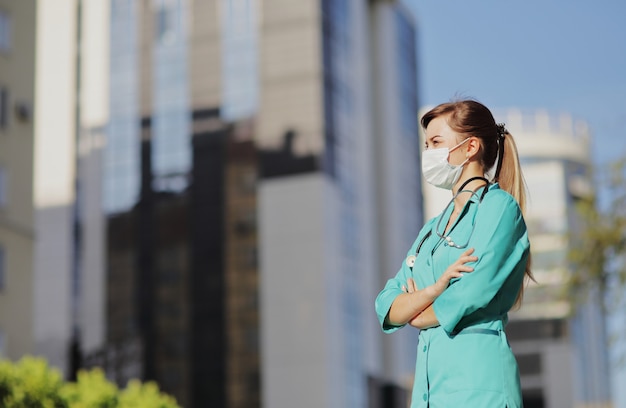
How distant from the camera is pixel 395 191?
70000mm

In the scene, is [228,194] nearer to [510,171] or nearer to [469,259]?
[510,171]

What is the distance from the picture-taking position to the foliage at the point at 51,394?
1480cm

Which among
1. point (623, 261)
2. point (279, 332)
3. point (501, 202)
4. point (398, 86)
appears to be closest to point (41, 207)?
point (279, 332)

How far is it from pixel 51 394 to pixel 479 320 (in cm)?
1208

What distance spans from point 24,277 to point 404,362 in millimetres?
34969

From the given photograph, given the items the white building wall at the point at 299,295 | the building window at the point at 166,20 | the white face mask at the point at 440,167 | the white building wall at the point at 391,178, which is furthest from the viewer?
the building window at the point at 166,20

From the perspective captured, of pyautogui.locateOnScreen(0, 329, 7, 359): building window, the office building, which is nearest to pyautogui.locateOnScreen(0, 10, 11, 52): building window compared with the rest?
pyautogui.locateOnScreen(0, 329, 7, 359): building window

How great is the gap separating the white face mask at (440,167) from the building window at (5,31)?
111ft

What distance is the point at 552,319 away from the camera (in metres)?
102

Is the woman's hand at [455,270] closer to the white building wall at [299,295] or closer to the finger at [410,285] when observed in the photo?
the finger at [410,285]

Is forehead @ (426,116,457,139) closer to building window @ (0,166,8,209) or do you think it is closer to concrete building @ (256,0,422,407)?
building window @ (0,166,8,209)

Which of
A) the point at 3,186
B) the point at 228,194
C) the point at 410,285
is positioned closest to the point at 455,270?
the point at 410,285

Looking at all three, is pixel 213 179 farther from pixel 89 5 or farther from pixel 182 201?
pixel 89 5

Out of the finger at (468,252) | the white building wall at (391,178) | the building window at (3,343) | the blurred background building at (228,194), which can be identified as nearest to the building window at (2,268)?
the building window at (3,343)
